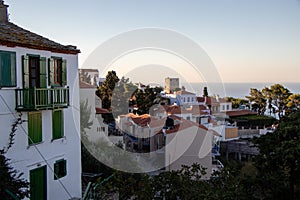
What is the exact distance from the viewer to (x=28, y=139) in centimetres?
1130

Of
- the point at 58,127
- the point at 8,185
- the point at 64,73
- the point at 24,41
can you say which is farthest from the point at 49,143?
the point at 8,185

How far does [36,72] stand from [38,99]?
1188mm

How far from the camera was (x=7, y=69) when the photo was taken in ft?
34.5

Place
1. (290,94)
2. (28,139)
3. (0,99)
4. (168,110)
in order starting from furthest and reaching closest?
1. (290,94)
2. (168,110)
3. (28,139)
4. (0,99)

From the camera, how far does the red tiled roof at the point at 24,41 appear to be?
10562 mm

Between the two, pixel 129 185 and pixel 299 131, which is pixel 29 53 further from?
pixel 299 131

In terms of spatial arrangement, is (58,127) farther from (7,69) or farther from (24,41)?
(24,41)

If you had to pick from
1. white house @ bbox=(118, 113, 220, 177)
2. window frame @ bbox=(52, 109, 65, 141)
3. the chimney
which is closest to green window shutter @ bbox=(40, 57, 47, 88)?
window frame @ bbox=(52, 109, 65, 141)

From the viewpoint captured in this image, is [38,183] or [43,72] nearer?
[38,183]

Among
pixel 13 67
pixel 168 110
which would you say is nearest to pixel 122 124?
pixel 168 110

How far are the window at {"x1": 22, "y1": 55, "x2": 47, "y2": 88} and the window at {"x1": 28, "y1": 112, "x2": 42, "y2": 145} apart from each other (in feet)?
3.25

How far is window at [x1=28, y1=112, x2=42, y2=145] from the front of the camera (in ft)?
37.4

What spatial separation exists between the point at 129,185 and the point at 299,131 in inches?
208

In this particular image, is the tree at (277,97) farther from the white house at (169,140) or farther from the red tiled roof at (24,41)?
the red tiled roof at (24,41)
